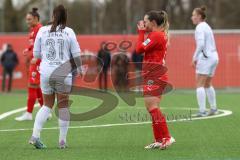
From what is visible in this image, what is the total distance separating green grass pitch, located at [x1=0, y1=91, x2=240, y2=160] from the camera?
9.43 metres

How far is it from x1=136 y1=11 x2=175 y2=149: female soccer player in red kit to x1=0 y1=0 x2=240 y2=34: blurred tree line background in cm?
3393

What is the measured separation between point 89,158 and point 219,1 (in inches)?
1666

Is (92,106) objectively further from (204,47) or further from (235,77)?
(235,77)

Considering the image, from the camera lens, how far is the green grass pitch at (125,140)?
9430mm

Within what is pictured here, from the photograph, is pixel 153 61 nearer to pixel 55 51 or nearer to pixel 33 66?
pixel 55 51

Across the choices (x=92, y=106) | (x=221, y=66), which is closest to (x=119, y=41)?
(x=221, y=66)

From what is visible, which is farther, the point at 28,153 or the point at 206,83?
the point at 206,83

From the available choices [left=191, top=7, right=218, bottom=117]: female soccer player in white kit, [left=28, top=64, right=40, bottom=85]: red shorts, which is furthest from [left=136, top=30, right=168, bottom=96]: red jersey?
[left=191, top=7, right=218, bottom=117]: female soccer player in white kit

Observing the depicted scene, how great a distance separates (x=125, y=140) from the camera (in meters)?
11.2

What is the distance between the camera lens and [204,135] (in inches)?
460

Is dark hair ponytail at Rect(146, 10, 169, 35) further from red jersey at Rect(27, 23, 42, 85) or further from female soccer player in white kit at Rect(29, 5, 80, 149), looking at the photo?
red jersey at Rect(27, 23, 42, 85)

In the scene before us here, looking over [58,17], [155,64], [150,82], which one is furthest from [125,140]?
[58,17]

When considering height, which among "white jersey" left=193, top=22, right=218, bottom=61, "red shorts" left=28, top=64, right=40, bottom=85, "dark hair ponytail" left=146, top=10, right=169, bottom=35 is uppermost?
"dark hair ponytail" left=146, top=10, right=169, bottom=35

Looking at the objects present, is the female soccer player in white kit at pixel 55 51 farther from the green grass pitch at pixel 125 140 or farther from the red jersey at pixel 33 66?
the red jersey at pixel 33 66
